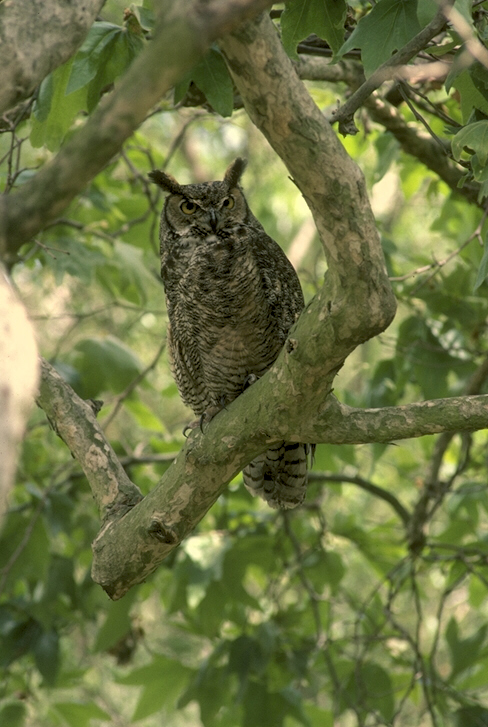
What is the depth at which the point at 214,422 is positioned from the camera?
1820mm

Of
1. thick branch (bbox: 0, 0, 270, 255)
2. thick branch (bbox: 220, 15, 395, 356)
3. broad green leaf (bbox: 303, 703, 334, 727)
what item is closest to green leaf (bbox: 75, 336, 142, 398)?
broad green leaf (bbox: 303, 703, 334, 727)

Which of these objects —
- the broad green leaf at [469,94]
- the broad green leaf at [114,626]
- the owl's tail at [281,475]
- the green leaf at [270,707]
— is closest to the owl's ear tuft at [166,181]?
the owl's tail at [281,475]

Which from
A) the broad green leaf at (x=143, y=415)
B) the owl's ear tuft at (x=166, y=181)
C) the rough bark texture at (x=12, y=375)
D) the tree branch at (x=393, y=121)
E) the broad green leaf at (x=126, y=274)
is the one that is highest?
the tree branch at (x=393, y=121)

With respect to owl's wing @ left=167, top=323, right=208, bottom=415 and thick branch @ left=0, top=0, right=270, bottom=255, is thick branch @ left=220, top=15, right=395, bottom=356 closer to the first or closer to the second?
thick branch @ left=0, top=0, right=270, bottom=255

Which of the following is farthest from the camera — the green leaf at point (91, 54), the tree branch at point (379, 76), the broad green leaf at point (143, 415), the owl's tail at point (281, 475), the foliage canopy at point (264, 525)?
the broad green leaf at point (143, 415)

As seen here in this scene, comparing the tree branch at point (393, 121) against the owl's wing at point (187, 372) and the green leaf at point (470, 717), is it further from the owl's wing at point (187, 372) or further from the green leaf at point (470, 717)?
A: the green leaf at point (470, 717)

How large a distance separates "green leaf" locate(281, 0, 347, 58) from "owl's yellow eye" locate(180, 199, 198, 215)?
105cm

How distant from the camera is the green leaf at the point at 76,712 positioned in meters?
3.46

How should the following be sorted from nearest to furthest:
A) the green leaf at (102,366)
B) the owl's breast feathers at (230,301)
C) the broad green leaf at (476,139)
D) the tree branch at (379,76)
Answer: the tree branch at (379,76), the broad green leaf at (476,139), the owl's breast feathers at (230,301), the green leaf at (102,366)

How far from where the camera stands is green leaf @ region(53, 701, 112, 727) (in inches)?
136

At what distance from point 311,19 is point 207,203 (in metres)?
1.05

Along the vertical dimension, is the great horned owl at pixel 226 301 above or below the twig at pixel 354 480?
below

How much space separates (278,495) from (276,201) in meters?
3.93

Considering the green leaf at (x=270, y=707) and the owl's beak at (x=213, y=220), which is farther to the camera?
the green leaf at (x=270, y=707)
